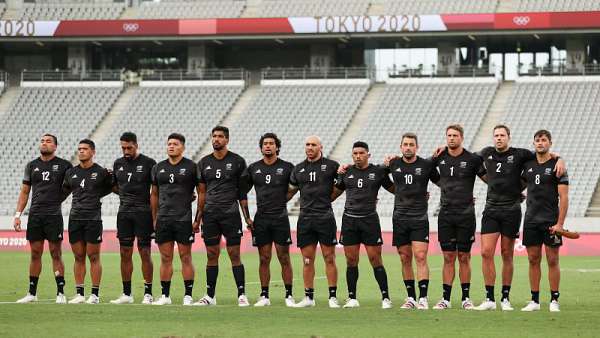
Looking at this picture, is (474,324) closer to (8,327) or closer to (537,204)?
(537,204)

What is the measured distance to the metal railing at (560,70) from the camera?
4878 centimetres

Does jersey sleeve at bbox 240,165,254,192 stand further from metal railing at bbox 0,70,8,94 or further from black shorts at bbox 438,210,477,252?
metal railing at bbox 0,70,8,94

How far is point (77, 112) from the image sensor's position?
5125cm

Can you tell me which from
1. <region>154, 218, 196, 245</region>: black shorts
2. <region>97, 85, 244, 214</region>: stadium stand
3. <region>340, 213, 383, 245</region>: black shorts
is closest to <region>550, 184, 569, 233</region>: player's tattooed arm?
<region>340, 213, 383, 245</region>: black shorts

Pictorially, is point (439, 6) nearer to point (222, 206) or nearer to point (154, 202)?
point (154, 202)

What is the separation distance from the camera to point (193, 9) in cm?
5328

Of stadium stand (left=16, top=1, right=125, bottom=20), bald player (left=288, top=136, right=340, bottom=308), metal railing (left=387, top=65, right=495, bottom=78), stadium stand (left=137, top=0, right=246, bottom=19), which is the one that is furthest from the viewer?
stadium stand (left=16, top=1, right=125, bottom=20)

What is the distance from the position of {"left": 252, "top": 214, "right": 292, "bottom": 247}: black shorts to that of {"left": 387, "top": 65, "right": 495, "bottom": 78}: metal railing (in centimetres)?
3473

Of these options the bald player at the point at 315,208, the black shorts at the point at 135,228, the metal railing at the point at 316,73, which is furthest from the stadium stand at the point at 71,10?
the bald player at the point at 315,208

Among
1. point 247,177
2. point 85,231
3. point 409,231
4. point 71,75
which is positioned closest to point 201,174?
point 247,177

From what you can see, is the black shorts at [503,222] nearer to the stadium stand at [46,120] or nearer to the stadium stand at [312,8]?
the stadium stand at [46,120]

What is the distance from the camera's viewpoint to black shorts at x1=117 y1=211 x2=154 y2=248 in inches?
659

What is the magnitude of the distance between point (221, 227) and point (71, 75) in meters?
39.2

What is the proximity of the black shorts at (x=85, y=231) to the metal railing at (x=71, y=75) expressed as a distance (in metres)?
37.3
